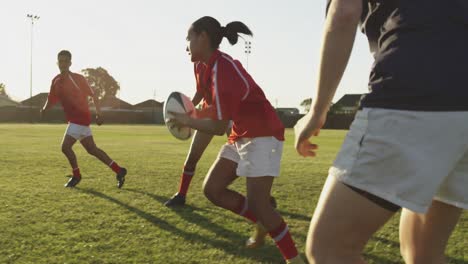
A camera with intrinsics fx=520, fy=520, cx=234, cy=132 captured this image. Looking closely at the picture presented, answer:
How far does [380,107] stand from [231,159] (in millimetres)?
2598

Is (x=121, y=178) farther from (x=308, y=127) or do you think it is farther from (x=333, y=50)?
(x=333, y=50)

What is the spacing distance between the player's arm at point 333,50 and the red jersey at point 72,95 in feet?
22.5

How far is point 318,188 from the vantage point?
26.9ft

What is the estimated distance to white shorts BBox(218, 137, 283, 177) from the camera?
3973mm

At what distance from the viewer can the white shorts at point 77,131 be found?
8180 mm

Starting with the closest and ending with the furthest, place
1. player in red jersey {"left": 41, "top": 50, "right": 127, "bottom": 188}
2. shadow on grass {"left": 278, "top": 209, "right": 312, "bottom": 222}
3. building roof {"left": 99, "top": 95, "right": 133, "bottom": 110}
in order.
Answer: shadow on grass {"left": 278, "top": 209, "right": 312, "bottom": 222}
player in red jersey {"left": 41, "top": 50, "right": 127, "bottom": 188}
building roof {"left": 99, "top": 95, "right": 133, "bottom": 110}

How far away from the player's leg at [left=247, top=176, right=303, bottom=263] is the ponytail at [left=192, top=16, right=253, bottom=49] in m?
1.22

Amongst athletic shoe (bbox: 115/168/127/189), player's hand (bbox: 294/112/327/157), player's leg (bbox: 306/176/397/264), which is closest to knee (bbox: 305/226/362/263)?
player's leg (bbox: 306/176/397/264)

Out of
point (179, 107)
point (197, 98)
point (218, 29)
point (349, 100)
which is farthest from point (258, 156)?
point (349, 100)

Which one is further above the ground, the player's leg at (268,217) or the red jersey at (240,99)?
the red jersey at (240,99)

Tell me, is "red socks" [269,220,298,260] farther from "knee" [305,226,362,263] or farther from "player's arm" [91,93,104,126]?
"player's arm" [91,93,104,126]

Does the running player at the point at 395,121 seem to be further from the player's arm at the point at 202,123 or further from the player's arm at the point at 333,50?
the player's arm at the point at 202,123

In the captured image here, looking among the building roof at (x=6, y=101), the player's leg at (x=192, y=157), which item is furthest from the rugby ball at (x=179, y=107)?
the building roof at (x=6, y=101)

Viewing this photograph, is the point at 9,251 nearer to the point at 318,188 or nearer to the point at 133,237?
the point at 133,237
